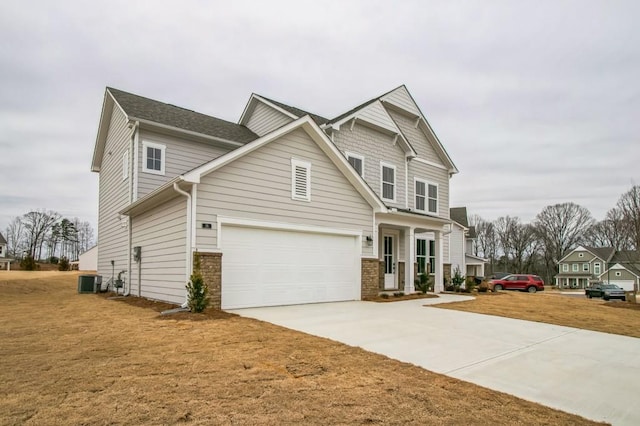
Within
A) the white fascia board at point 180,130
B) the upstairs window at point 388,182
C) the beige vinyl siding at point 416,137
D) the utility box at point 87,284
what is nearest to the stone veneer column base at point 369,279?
the upstairs window at point 388,182

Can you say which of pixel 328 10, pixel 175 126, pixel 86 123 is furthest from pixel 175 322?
pixel 86 123

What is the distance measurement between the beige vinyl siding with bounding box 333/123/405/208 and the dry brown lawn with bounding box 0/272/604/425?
10403 millimetres

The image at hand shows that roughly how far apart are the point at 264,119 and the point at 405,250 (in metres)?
8.41

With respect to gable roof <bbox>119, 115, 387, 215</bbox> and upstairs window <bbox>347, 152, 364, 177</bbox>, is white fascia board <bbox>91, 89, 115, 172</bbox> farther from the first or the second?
upstairs window <bbox>347, 152, 364, 177</bbox>

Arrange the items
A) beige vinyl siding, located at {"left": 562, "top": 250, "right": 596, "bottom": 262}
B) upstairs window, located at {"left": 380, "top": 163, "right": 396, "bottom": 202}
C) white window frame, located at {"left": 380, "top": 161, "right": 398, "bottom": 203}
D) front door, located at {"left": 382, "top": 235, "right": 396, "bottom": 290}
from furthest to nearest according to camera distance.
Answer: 1. beige vinyl siding, located at {"left": 562, "top": 250, "right": 596, "bottom": 262}
2. front door, located at {"left": 382, "top": 235, "right": 396, "bottom": 290}
3. upstairs window, located at {"left": 380, "top": 163, "right": 396, "bottom": 202}
4. white window frame, located at {"left": 380, "top": 161, "right": 398, "bottom": 203}

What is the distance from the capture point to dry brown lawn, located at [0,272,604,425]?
347 cm

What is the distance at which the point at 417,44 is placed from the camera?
14.6m

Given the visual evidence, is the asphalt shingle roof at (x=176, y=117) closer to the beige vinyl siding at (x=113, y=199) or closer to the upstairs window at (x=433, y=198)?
the beige vinyl siding at (x=113, y=199)

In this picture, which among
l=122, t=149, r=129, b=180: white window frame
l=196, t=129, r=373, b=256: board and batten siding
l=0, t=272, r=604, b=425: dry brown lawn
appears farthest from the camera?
l=122, t=149, r=129, b=180: white window frame

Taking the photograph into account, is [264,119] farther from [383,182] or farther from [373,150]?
[383,182]

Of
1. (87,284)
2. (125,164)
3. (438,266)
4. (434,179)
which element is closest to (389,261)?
(438,266)

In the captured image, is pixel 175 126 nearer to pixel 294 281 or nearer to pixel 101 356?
pixel 294 281

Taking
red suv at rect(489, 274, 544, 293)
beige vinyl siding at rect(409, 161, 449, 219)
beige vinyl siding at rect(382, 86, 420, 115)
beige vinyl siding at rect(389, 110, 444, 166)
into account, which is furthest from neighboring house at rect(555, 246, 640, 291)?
beige vinyl siding at rect(382, 86, 420, 115)

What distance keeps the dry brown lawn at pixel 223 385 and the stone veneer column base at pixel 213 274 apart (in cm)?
283
